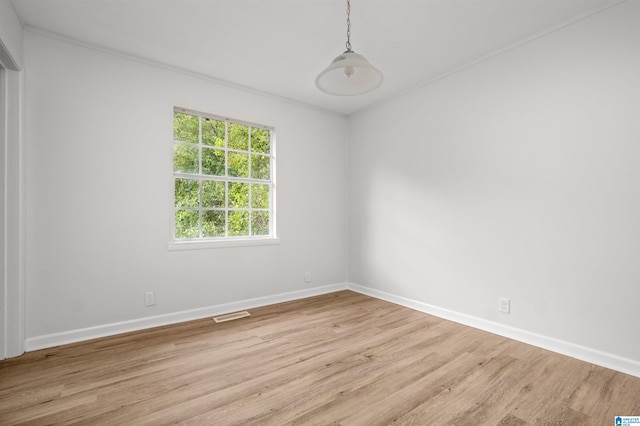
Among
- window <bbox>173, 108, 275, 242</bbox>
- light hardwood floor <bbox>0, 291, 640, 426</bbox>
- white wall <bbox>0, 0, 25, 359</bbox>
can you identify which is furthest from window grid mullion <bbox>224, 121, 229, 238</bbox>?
white wall <bbox>0, 0, 25, 359</bbox>

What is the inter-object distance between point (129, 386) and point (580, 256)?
11.6 ft

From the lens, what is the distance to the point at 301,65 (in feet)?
10.5

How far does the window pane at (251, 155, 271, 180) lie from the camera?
3977 mm

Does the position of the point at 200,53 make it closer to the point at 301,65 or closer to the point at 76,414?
the point at 301,65

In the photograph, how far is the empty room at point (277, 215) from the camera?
2.02m

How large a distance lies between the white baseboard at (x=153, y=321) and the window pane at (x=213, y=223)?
85 cm

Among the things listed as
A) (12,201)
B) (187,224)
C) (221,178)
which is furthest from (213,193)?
(12,201)

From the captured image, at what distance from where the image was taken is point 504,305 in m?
2.91

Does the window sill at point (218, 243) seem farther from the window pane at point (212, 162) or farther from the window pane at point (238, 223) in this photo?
the window pane at point (212, 162)

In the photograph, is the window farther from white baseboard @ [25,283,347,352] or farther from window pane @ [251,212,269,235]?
white baseboard @ [25,283,347,352]

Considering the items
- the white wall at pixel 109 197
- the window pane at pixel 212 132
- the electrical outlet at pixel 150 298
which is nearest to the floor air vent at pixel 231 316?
the white wall at pixel 109 197

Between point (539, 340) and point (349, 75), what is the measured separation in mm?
2739

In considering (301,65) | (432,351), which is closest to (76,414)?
(432,351)

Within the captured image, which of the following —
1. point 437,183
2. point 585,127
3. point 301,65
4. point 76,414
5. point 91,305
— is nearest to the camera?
point 76,414
